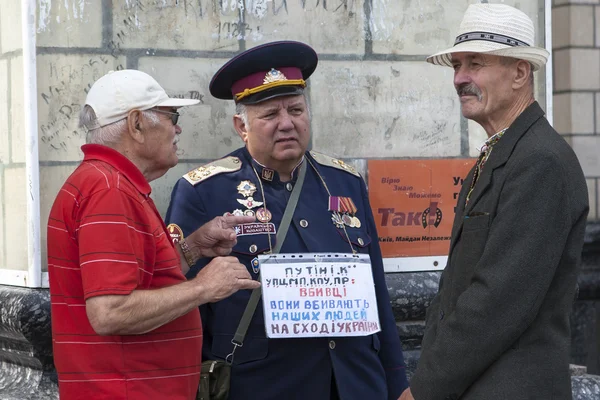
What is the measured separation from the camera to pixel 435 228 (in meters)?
4.72

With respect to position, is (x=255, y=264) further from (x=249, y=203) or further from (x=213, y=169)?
(x=213, y=169)

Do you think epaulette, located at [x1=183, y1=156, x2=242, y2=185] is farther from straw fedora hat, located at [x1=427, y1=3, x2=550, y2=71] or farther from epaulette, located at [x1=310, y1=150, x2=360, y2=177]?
straw fedora hat, located at [x1=427, y1=3, x2=550, y2=71]

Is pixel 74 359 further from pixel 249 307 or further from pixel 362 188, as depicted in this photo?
pixel 362 188

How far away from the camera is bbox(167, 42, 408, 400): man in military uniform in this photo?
11.9ft

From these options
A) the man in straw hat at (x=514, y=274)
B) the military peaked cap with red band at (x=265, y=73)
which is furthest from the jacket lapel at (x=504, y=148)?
the military peaked cap with red band at (x=265, y=73)

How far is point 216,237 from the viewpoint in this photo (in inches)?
137

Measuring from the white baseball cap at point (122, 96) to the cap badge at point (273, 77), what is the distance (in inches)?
26.6

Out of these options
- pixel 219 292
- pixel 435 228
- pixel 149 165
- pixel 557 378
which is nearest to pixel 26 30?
pixel 149 165

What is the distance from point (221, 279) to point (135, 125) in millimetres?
502

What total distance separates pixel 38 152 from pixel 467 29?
68.7 inches

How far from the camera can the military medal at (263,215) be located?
3752 mm

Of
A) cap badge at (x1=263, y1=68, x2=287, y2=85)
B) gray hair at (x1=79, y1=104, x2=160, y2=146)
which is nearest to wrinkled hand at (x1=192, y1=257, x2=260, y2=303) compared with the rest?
gray hair at (x1=79, y1=104, x2=160, y2=146)

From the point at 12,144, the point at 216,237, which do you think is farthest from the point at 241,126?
the point at 12,144

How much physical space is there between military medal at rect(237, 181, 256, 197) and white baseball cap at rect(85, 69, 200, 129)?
2.09 ft
